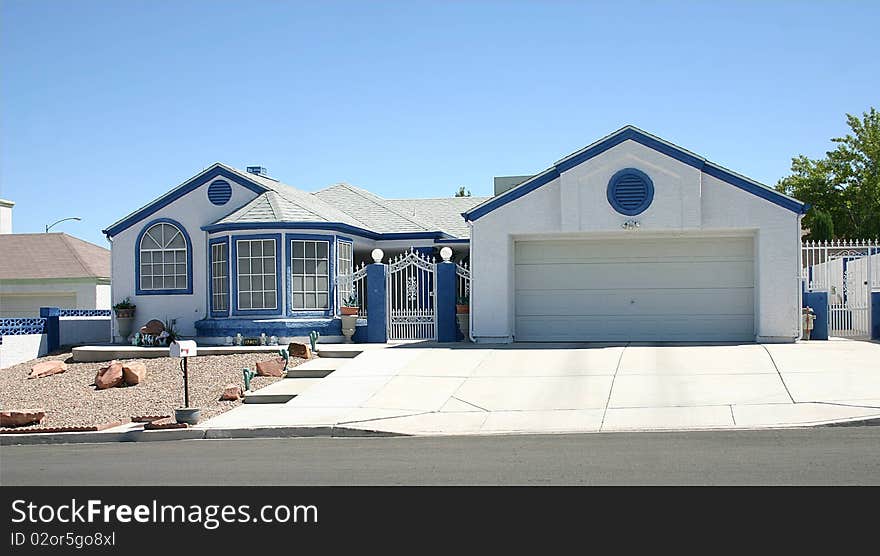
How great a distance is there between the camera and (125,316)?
84.2 feet

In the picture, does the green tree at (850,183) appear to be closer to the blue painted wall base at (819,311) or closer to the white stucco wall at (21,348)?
the blue painted wall base at (819,311)

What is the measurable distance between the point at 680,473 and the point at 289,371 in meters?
11.1

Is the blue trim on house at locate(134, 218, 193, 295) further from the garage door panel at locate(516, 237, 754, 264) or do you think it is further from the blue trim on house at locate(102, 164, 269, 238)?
the garage door panel at locate(516, 237, 754, 264)

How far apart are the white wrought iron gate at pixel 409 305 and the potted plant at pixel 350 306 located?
2.76ft

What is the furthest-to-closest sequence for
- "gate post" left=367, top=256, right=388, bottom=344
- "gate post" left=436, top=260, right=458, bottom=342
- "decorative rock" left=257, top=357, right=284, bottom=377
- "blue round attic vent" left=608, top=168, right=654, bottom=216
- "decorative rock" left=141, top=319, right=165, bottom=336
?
"decorative rock" left=141, top=319, right=165, bottom=336, "gate post" left=367, top=256, right=388, bottom=344, "gate post" left=436, top=260, right=458, bottom=342, "blue round attic vent" left=608, top=168, right=654, bottom=216, "decorative rock" left=257, top=357, right=284, bottom=377

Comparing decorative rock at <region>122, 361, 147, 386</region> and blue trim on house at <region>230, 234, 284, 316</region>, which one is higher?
blue trim on house at <region>230, 234, 284, 316</region>

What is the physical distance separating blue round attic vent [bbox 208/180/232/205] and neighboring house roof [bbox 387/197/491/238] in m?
6.03

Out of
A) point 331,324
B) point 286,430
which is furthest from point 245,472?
point 331,324

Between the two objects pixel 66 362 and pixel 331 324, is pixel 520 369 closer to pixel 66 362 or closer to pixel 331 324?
pixel 331 324

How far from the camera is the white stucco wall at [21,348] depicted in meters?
24.7

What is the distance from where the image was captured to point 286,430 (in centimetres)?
1457

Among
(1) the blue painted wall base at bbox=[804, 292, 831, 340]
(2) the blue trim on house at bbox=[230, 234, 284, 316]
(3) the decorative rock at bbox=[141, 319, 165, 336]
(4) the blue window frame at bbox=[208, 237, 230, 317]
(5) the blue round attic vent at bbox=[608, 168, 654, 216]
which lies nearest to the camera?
(5) the blue round attic vent at bbox=[608, 168, 654, 216]

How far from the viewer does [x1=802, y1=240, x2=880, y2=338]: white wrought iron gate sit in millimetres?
21953

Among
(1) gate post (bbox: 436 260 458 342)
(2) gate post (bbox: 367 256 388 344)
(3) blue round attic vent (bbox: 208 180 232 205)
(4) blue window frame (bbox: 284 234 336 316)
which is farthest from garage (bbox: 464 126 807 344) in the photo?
(3) blue round attic vent (bbox: 208 180 232 205)
